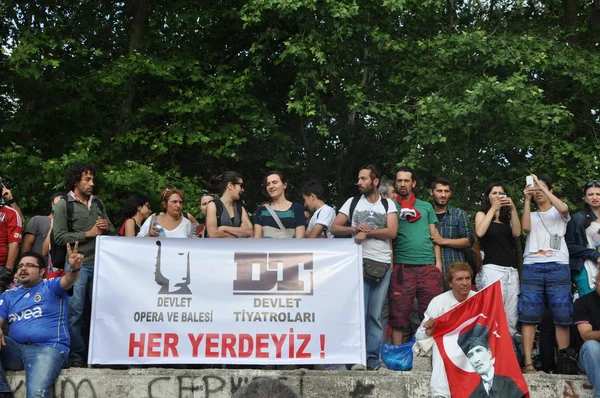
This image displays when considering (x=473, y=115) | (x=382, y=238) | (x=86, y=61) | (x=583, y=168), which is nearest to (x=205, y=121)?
(x=86, y=61)

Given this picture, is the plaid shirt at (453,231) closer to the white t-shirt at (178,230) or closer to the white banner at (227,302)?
the white banner at (227,302)

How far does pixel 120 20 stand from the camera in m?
17.9

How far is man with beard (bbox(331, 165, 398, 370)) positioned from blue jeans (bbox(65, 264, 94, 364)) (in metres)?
2.38

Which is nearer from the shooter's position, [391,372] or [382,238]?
[391,372]

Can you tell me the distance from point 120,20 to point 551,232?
12.8m

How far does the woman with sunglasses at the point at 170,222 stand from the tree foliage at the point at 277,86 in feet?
20.2

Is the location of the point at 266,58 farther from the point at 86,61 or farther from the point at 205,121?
the point at 86,61

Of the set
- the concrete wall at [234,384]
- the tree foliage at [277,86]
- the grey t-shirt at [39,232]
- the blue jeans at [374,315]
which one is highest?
the tree foliage at [277,86]

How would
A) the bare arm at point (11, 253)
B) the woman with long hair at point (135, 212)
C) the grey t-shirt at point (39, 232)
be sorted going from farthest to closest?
the grey t-shirt at point (39, 232) < the woman with long hair at point (135, 212) < the bare arm at point (11, 253)

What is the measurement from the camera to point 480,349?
7.12 m

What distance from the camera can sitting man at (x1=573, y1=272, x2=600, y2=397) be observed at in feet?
22.5

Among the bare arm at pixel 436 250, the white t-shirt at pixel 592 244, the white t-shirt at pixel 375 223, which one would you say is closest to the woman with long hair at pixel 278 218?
the white t-shirt at pixel 375 223

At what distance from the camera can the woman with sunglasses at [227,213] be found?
7844mm

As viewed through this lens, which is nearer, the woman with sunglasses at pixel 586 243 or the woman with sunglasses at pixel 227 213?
the woman with sunglasses at pixel 586 243
